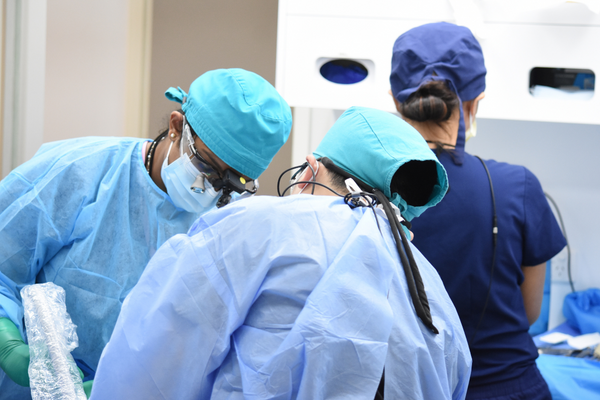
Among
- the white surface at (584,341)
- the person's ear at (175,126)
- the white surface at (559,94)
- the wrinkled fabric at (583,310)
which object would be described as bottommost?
the white surface at (584,341)

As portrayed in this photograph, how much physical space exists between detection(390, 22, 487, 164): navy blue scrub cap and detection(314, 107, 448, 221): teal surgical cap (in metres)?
0.37

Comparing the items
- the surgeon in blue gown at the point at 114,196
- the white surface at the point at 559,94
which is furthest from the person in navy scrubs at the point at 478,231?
the white surface at the point at 559,94

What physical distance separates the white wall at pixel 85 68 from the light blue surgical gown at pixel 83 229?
0.89 metres

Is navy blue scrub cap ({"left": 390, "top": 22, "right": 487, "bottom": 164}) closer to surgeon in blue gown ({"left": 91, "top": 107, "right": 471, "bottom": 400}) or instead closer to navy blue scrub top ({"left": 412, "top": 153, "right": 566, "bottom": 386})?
navy blue scrub top ({"left": 412, "top": 153, "right": 566, "bottom": 386})

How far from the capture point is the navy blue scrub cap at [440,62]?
3.98ft

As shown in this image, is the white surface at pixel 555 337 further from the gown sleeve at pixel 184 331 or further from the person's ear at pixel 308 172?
the gown sleeve at pixel 184 331

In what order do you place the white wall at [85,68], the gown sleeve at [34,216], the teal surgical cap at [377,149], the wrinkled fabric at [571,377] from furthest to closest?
1. the white wall at [85,68]
2. the wrinkled fabric at [571,377]
3. the gown sleeve at [34,216]
4. the teal surgical cap at [377,149]

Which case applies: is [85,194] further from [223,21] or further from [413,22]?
[223,21]

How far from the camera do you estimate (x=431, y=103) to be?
1162mm

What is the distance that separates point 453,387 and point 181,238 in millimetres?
511

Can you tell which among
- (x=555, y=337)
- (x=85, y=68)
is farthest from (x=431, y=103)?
(x=85, y=68)

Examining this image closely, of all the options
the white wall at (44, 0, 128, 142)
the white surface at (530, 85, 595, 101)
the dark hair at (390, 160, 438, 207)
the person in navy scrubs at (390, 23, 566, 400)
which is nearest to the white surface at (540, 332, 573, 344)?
the person in navy scrubs at (390, 23, 566, 400)

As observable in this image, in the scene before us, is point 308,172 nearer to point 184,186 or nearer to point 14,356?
point 184,186

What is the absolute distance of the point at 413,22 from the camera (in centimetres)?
167
